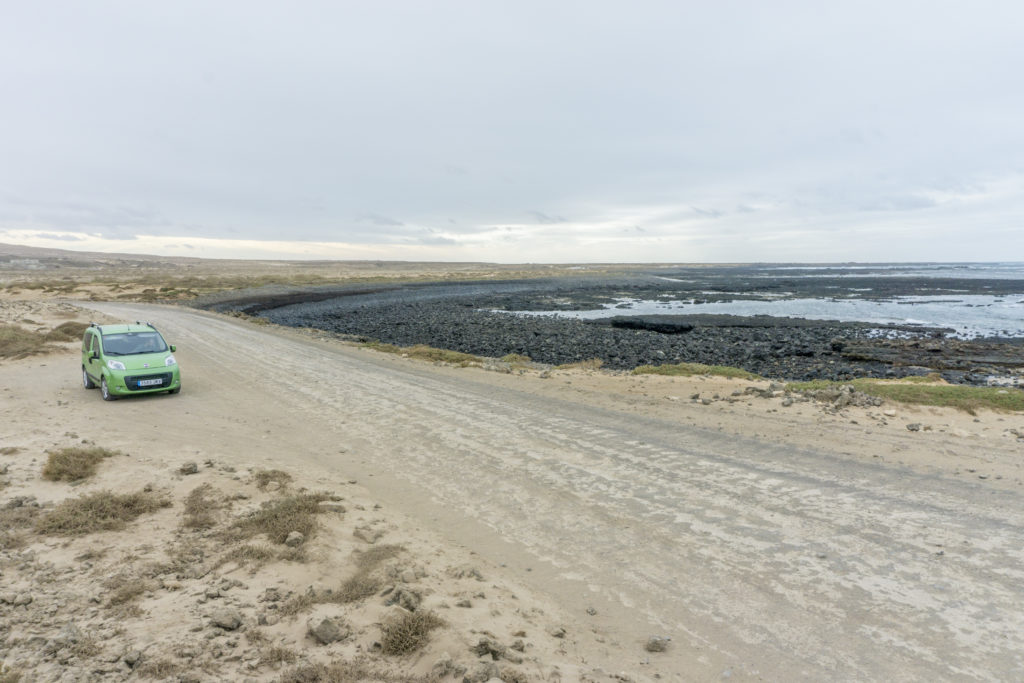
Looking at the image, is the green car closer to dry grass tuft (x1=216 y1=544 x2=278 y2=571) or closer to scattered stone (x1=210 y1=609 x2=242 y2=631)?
dry grass tuft (x1=216 y1=544 x2=278 y2=571)

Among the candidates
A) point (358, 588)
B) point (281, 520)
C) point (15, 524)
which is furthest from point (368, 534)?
point (15, 524)

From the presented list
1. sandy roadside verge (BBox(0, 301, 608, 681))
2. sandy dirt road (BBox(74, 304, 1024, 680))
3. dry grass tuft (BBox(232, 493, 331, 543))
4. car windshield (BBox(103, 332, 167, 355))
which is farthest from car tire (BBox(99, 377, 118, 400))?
dry grass tuft (BBox(232, 493, 331, 543))

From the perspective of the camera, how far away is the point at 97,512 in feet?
22.1

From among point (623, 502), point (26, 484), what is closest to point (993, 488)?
point (623, 502)

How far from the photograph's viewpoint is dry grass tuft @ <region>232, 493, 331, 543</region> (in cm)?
640

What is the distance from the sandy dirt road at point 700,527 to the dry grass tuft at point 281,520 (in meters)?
1.44

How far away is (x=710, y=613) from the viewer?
5.15 meters

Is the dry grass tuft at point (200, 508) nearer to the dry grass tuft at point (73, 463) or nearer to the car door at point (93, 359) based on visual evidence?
the dry grass tuft at point (73, 463)

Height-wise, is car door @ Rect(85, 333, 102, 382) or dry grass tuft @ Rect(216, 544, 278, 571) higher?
car door @ Rect(85, 333, 102, 382)

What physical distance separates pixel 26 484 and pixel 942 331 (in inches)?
1989

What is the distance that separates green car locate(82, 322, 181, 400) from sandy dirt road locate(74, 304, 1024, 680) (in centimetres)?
57

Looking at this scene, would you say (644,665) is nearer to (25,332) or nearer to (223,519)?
(223,519)

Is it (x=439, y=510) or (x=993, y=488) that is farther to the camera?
(x=993, y=488)

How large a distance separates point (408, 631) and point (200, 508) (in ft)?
13.7
